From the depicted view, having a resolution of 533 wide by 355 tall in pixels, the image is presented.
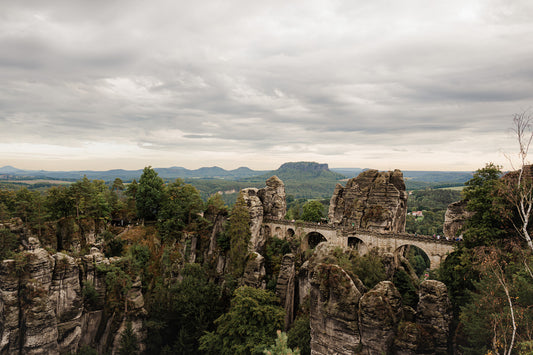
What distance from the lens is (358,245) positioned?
139ft

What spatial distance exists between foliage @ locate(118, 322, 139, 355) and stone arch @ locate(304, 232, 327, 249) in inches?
1097

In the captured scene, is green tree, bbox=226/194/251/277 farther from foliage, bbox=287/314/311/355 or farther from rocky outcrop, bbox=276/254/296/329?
foliage, bbox=287/314/311/355

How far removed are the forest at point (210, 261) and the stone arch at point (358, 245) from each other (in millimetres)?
4325

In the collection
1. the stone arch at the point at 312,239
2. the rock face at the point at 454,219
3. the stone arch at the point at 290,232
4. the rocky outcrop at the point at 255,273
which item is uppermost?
the rock face at the point at 454,219

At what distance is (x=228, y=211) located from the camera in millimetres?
46625

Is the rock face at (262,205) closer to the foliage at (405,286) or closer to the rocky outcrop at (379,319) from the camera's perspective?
the foliage at (405,286)

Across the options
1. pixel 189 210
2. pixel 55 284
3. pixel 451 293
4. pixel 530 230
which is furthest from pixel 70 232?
pixel 530 230

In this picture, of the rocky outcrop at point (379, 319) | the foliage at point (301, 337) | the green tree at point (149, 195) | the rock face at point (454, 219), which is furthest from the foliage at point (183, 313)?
the rock face at point (454, 219)

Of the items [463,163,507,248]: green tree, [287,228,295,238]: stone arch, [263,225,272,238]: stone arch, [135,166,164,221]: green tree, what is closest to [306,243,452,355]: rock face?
[463,163,507,248]: green tree

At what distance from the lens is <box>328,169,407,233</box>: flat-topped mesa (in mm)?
41844

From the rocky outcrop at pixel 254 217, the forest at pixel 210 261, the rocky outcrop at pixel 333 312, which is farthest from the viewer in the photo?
the rocky outcrop at pixel 254 217

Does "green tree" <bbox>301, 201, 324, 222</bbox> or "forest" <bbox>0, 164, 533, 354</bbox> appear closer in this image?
"forest" <bbox>0, 164, 533, 354</bbox>

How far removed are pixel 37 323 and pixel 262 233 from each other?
31.1m

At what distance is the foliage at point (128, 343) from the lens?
3158cm
